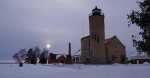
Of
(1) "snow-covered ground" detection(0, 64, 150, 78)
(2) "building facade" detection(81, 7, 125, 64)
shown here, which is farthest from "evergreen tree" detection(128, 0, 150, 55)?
(2) "building facade" detection(81, 7, 125, 64)

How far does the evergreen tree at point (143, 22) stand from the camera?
24.0m

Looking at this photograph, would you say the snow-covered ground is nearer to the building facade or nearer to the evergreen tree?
the evergreen tree

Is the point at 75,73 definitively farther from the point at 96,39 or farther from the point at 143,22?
the point at 96,39

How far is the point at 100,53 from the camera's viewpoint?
7712 cm

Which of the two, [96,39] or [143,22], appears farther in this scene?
[96,39]

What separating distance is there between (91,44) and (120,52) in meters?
14.2

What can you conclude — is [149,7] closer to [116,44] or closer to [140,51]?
[140,51]

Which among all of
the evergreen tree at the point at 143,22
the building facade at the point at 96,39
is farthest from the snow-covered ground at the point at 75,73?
the building facade at the point at 96,39

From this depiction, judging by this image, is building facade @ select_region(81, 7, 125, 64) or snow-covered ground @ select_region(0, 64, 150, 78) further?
building facade @ select_region(81, 7, 125, 64)

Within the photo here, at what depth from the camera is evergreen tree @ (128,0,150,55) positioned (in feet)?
78.7

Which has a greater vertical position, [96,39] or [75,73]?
[96,39]

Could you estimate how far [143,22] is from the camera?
78.9 feet

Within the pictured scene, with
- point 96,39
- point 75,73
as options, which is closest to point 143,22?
point 75,73

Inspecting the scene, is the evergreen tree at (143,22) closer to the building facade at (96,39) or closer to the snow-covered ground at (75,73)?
the snow-covered ground at (75,73)
